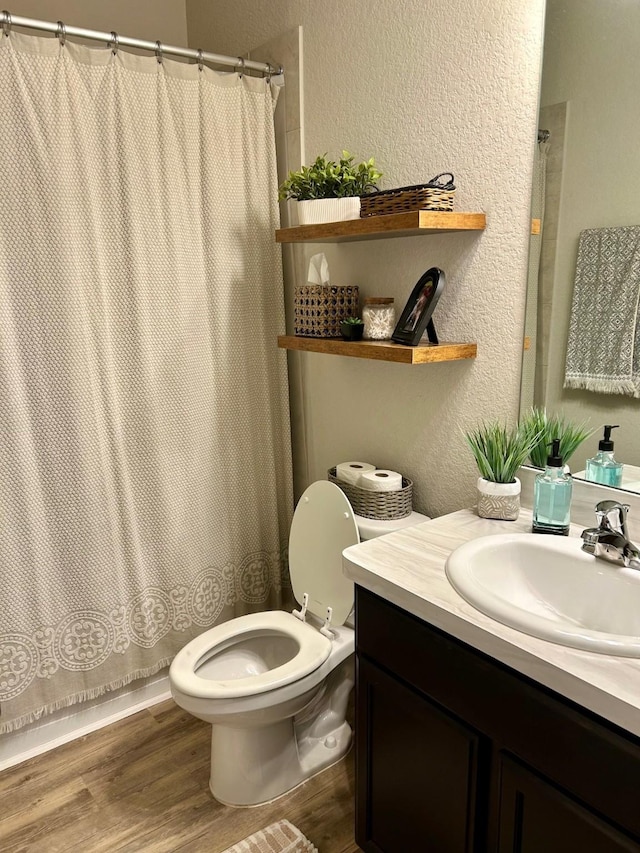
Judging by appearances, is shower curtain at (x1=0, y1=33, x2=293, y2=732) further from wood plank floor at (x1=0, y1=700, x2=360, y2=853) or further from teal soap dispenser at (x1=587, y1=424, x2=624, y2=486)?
teal soap dispenser at (x1=587, y1=424, x2=624, y2=486)

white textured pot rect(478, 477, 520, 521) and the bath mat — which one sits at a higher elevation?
white textured pot rect(478, 477, 520, 521)

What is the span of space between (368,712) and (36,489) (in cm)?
115

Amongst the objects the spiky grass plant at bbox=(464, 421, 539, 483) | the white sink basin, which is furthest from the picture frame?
the white sink basin

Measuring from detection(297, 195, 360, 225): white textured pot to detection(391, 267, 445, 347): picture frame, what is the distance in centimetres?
27

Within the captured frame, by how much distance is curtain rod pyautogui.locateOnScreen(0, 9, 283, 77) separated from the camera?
1681 millimetres

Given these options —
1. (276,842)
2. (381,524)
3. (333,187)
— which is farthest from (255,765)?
(333,187)

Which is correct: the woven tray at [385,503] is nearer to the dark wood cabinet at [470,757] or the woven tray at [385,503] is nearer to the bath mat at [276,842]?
the dark wood cabinet at [470,757]

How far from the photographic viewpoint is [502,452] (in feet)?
5.08

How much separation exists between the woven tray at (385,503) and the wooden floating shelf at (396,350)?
401 mm

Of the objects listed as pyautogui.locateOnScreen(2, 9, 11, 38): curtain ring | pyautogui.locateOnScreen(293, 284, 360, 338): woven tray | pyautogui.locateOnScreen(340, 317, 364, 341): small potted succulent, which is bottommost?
pyautogui.locateOnScreen(340, 317, 364, 341): small potted succulent

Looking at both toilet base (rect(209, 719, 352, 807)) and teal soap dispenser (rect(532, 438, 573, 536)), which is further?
toilet base (rect(209, 719, 352, 807))

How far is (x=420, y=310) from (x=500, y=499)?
0.53 m

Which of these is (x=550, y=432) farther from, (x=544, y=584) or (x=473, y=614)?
(x=473, y=614)

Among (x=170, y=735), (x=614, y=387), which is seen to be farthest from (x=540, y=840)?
(x=170, y=735)
